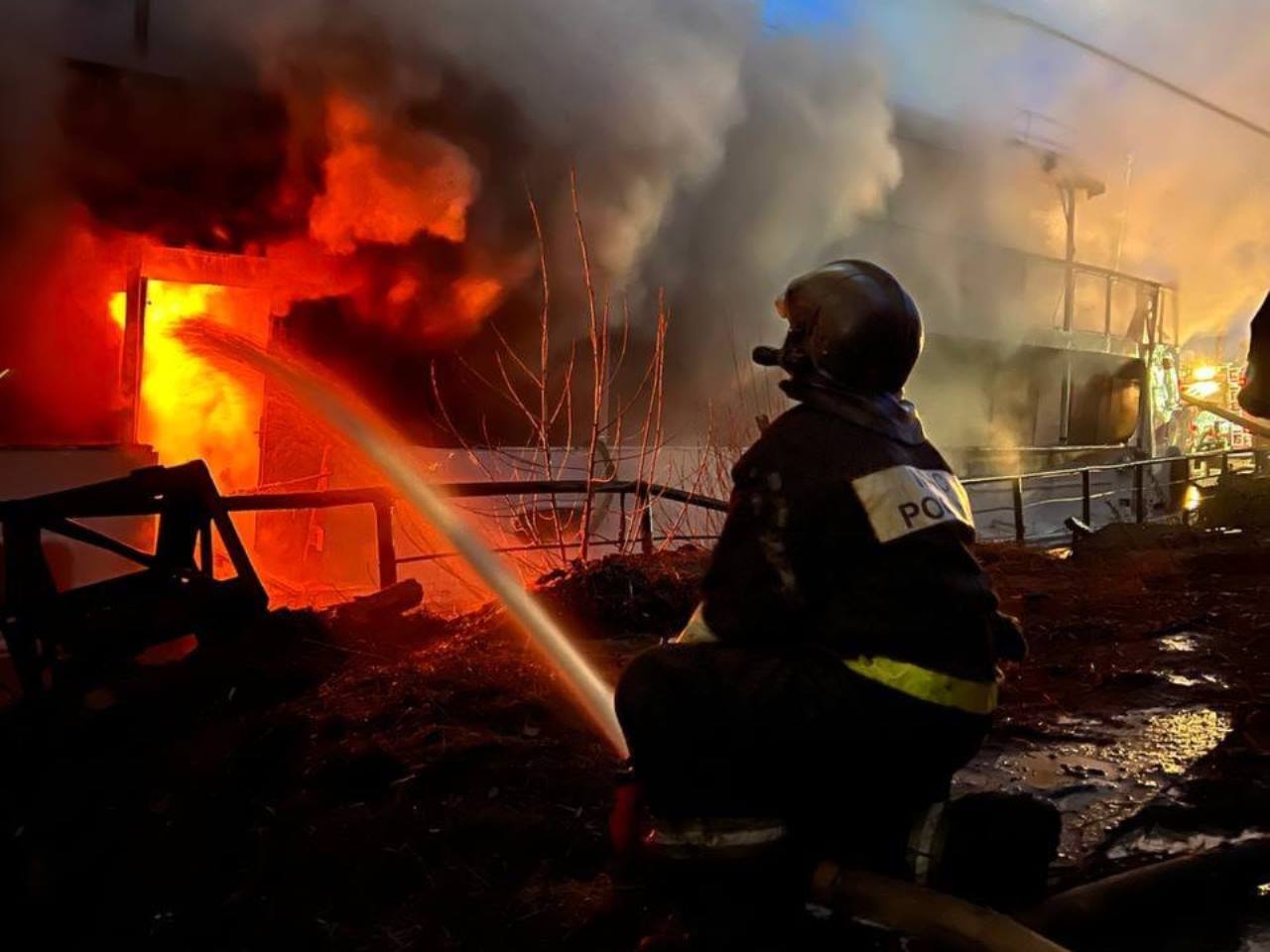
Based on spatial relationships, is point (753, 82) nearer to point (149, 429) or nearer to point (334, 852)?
point (149, 429)

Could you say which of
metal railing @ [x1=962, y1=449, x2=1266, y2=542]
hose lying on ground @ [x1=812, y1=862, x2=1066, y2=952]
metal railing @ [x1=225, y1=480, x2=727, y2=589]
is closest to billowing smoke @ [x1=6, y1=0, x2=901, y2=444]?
metal railing @ [x1=225, y1=480, x2=727, y2=589]

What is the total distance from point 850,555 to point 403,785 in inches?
66.8

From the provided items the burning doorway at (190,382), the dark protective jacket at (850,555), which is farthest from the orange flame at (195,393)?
the dark protective jacket at (850,555)

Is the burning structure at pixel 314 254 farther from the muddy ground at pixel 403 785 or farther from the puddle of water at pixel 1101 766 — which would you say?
the puddle of water at pixel 1101 766

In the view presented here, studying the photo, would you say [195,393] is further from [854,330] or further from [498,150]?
[854,330]

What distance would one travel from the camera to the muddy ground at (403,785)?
85.4 inches

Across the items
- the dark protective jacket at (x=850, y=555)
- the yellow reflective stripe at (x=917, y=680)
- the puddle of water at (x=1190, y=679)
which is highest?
the dark protective jacket at (x=850, y=555)

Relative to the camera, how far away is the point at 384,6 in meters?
7.80

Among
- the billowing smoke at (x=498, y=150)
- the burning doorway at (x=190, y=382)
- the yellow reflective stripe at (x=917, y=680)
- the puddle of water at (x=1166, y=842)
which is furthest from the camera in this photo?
the billowing smoke at (x=498, y=150)

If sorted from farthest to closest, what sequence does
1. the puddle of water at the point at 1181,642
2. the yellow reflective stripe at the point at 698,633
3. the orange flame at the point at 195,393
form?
the orange flame at the point at 195,393 < the puddle of water at the point at 1181,642 < the yellow reflective stripe at the point at 698,633

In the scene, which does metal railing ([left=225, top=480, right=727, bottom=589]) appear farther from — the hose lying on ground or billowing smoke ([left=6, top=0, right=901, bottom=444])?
the hose lying on ground

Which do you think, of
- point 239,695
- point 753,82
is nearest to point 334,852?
point 239,695

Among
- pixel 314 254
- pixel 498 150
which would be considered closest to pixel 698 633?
pixel 314 254

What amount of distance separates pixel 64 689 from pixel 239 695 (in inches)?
26.0
